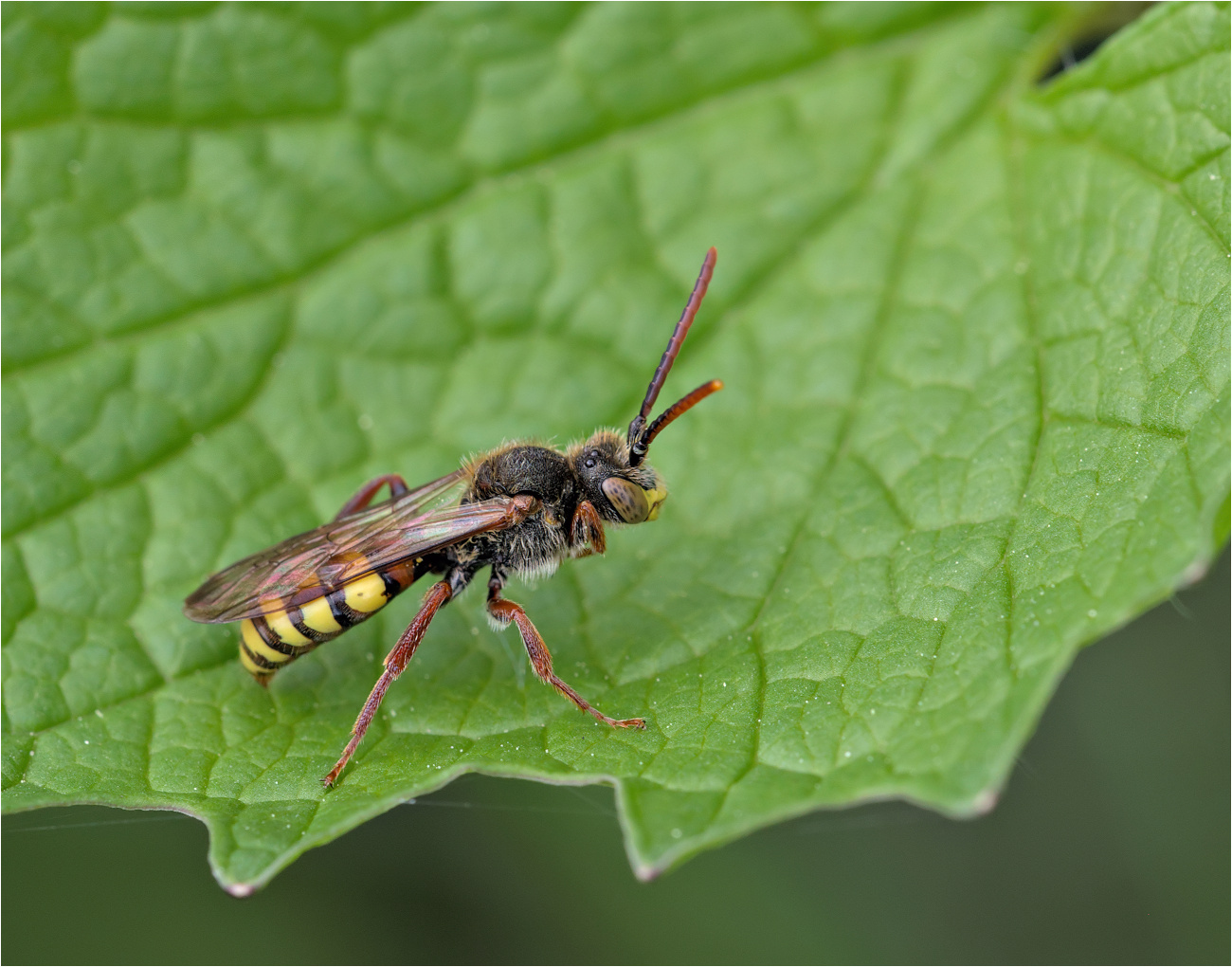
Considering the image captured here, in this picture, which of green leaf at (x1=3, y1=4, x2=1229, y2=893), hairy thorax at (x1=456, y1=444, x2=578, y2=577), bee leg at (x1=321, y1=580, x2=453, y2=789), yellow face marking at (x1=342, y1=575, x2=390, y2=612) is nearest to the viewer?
green leaf at (x1=3, y1=4, x2=1229, y2=893)

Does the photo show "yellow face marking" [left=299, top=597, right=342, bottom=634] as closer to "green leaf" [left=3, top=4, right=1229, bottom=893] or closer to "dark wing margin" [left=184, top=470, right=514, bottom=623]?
"dark wing margin" [left=184, top=470, right=514, bottom=623]

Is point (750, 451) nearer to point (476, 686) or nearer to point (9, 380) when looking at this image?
point (476, 686)

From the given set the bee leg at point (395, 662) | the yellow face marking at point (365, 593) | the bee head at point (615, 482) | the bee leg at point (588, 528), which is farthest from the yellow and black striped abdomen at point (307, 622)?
the bee head at point (615, 482)

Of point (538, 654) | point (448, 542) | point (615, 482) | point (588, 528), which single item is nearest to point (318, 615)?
point (448, 542)

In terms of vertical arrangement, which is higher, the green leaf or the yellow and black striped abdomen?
the green leaf

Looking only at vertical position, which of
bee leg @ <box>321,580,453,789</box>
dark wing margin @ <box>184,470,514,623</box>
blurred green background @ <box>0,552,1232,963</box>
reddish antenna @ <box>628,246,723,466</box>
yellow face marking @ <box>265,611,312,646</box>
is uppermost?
reddish antenna @ <box>628,246,723,466</box>

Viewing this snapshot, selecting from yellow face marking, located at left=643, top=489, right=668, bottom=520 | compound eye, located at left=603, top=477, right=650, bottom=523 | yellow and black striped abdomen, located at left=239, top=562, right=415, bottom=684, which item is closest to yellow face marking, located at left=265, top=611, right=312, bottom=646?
yellow and black striped abdomen, located at left=239, top=562, right=415, bottom=684

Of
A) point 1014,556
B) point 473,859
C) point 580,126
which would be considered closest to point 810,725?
point 1014,556
